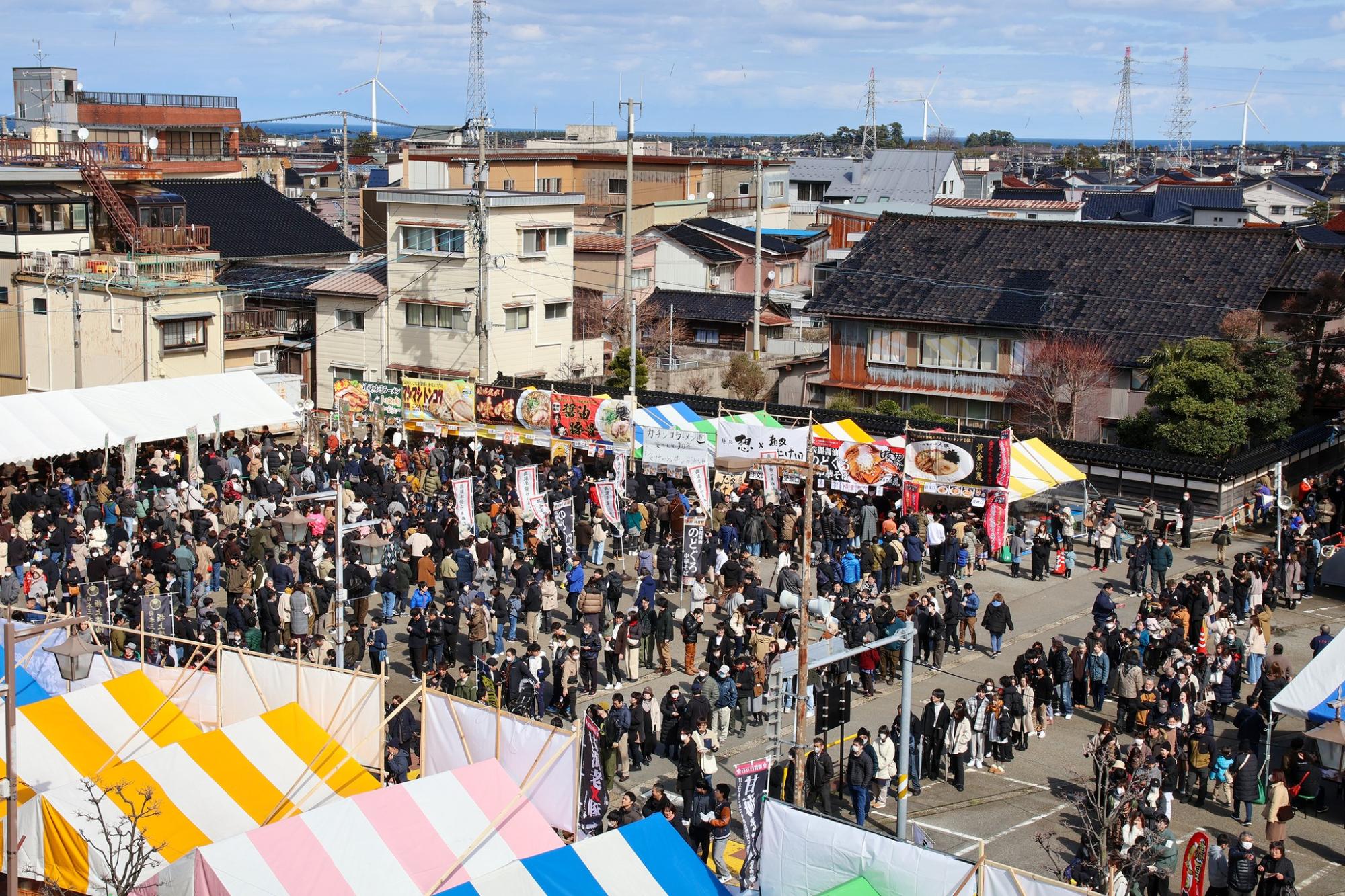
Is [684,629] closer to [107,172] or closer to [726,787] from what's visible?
[726,787]

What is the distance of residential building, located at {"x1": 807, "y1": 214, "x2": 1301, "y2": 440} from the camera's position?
3738cm

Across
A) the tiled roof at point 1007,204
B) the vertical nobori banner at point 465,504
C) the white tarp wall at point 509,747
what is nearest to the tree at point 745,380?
the vertical nobori banner at point 465,504

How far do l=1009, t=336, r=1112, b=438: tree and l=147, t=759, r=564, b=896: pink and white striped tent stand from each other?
25.3 m

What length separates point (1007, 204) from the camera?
2936 inches

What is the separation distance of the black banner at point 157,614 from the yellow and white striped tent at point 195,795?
6.27m

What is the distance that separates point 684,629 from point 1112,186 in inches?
3894

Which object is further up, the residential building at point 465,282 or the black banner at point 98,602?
the residential building at point 465,282

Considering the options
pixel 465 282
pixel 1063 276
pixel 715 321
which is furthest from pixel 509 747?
pixel 715 321

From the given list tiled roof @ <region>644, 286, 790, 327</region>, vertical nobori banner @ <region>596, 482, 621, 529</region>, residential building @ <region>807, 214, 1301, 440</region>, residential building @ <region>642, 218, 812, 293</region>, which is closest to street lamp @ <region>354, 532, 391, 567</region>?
vertical nobori banner @ <region>596, 482, 621, 529</region>

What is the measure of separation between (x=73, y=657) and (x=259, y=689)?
2206mm

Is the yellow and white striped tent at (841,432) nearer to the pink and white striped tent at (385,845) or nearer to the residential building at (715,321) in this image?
the pink and white striped tent at (385,845)

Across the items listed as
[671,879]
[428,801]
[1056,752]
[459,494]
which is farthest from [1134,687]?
[459,494]

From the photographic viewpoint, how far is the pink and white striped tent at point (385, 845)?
1267 centimetres

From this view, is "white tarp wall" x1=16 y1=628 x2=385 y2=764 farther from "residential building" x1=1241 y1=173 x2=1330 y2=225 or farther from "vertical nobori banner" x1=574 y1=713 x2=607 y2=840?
"residential building" x1=1241 y1=173 x2=1330 y2=225
